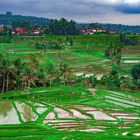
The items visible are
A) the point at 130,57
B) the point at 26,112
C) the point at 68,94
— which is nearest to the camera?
the point at 26,112

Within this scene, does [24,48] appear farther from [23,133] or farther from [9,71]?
[23,133]

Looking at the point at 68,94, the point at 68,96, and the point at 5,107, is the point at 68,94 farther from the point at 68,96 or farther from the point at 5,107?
the point at 5,107

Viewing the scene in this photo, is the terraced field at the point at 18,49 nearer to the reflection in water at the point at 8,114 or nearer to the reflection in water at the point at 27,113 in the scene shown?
the reflection in water at the point at 8,114

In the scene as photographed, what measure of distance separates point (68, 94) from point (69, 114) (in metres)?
10.8

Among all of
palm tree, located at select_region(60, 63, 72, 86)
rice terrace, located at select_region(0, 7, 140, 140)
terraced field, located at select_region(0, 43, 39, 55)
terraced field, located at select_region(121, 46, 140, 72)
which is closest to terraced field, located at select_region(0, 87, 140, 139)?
rice terrace, located at select_region(0, 7, 140, 140)

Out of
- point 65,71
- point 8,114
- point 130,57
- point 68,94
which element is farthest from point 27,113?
point 130,57

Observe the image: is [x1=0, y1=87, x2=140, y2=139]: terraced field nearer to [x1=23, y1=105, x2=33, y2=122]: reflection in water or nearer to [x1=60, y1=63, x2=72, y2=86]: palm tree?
[x1=23, y1=105, x2=33, y2=122]: reflection in water

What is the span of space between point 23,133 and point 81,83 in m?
27.7

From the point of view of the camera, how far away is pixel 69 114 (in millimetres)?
35875

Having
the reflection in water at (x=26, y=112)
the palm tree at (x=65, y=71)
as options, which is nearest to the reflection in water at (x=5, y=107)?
the reflection in water at (x=26, y=112)

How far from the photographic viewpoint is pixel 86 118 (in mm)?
34594

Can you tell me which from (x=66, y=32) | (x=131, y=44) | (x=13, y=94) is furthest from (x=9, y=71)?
(x=66, y=32)

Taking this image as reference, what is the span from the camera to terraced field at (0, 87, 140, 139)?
92.2ft

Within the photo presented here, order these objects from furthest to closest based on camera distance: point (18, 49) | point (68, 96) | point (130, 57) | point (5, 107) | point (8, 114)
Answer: point (18, 49), point (130, 57), point (68, 96), point (5, 107), point (8, 114)
